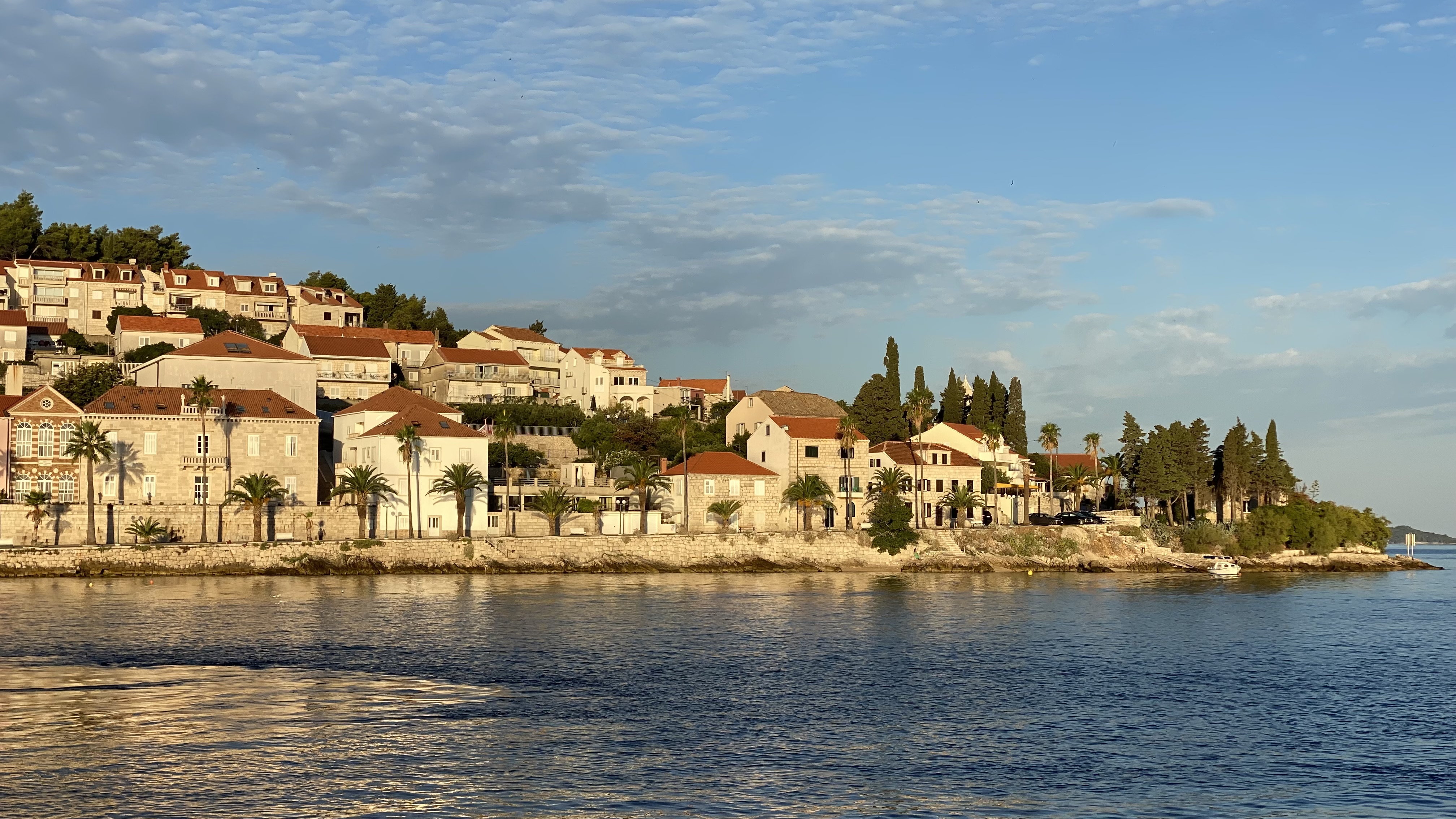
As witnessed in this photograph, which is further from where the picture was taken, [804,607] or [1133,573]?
[1133,573]

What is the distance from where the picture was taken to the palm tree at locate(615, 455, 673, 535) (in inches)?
3290

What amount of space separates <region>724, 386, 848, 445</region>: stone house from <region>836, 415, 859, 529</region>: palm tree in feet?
17.8

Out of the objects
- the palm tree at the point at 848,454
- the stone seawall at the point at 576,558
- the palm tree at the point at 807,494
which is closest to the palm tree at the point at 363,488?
the stone seawall at the point at 576,558

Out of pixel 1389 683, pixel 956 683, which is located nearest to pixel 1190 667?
pixel 1389 683

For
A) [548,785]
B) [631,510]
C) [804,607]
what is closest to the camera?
[548,785]

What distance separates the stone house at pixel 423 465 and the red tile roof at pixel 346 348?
99.0 feet

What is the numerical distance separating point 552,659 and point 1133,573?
61.5 meters

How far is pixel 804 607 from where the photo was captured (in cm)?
6116

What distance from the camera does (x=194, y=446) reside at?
74562 mm

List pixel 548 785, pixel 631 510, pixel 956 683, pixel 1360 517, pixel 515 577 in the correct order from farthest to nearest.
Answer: pixel 1360 517
pixel 631 510
pixel 515 577
pixel 956 683
pixel 548 785

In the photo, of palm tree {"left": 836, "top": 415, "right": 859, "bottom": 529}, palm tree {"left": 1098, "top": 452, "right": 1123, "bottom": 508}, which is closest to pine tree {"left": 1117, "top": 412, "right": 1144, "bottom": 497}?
palm tree {"left": 1098, "top": 452, "right": 1123, "bottom": 508}

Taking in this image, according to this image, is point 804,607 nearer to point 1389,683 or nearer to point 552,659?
point 552,659

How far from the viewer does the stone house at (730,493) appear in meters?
86.7

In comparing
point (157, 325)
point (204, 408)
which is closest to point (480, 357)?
point (157, 325)
